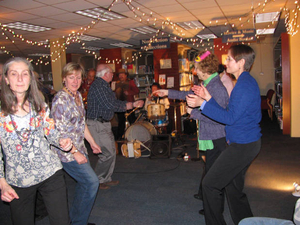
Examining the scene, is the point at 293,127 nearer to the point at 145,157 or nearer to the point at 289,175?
the point at 289,175

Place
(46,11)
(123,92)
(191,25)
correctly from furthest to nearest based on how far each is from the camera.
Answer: (191,25) < (123,92) < (46,11)

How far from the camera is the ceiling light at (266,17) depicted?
753 centimetres

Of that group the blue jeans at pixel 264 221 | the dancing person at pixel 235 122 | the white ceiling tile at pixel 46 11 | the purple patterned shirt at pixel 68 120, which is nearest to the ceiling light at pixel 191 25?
the white ceiling tile at pixel 46 11

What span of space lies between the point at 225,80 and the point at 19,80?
3129 millimetres

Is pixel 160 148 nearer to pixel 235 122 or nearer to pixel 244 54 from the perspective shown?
pixel 235 122

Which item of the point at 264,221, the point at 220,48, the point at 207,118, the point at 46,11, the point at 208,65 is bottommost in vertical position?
the point at 264,221

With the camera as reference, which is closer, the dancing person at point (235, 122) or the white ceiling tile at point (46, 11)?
the dancing person at point (235, 122)

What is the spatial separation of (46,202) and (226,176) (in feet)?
4.86

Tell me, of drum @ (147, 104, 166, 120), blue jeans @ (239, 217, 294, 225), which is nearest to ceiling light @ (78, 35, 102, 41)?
drum @ (147, 104, 166, 120)

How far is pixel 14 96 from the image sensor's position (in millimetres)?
1995

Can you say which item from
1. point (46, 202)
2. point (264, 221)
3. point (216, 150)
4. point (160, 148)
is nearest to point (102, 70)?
point (216, 150)

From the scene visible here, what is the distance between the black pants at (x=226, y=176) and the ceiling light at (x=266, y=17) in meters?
6.06

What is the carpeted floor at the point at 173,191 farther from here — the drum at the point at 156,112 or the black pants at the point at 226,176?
the drum at the point at 156,112

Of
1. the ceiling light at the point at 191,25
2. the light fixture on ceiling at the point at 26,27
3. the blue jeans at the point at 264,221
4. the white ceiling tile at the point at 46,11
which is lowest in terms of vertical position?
the blue jeans at the point at 264,221
